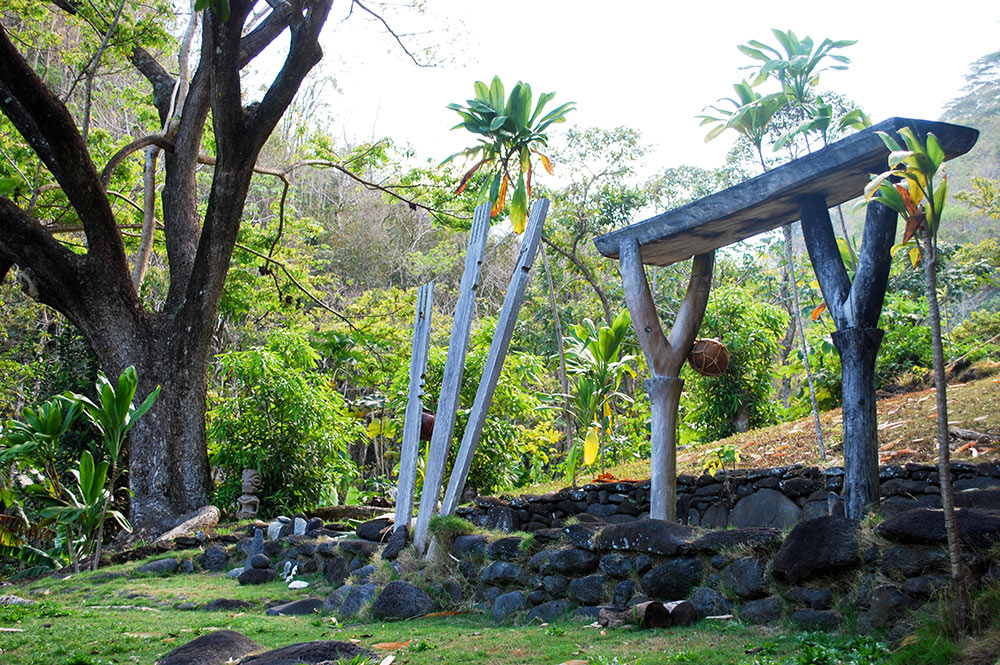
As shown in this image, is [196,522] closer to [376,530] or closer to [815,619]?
[376,530]

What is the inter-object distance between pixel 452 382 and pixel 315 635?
2.11m

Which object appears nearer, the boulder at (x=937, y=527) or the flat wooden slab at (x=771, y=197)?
the boulder at (x=937, y=527)

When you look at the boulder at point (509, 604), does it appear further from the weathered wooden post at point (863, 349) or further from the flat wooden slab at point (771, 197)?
the flat wooden slab at point (771, 197)

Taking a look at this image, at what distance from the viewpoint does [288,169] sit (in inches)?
418

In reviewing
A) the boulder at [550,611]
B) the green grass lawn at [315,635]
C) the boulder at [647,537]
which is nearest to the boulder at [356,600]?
the green grass lawn at [315,635]

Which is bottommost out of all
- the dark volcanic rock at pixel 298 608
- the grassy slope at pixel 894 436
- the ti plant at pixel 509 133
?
the dark volcanic rock at pixel 298 608

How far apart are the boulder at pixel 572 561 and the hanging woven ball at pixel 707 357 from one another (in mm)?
1735

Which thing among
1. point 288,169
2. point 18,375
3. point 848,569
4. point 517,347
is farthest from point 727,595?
point 18,375

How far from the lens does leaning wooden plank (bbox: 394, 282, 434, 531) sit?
613 cm

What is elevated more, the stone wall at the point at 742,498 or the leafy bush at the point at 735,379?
the leafy bush at the point at 735,379

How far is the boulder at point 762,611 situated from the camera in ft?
11.5

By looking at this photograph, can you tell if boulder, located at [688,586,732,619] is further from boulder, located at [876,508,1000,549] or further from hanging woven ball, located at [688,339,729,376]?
hanging woven ball, located at [688,339,729,376]

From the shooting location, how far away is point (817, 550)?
3400mm

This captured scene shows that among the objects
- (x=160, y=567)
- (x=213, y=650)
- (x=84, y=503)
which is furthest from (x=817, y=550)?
(x=84, y=503)
